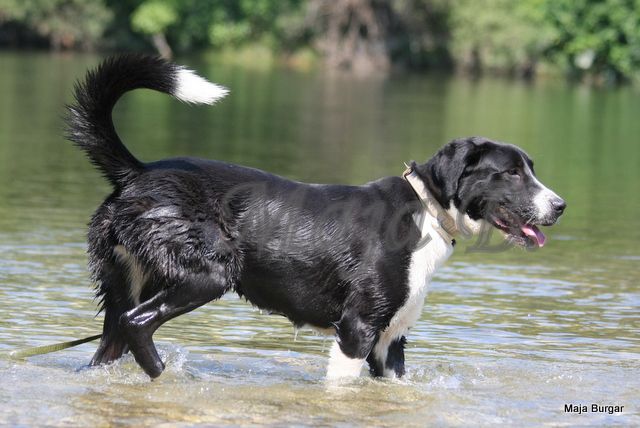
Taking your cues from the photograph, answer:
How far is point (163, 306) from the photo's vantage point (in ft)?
23.7

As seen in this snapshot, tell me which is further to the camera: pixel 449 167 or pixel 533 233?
pixel 533 233

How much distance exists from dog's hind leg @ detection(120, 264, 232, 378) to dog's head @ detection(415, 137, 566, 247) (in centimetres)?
145

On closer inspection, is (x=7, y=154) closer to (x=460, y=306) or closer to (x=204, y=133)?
(x=204, y=133)

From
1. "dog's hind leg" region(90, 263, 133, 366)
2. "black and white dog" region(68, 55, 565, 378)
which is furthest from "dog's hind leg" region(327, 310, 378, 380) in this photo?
"dog's hind leg" region(90, 263, 133, 366)

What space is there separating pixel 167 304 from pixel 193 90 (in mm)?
1341

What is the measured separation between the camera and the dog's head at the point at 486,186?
285 inches

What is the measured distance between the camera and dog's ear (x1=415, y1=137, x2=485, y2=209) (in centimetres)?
721

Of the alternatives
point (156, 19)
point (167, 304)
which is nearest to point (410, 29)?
point (156, 19)

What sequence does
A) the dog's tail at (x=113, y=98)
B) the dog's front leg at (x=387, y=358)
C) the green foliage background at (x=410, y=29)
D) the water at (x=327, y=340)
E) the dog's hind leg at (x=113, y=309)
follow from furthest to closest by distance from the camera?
1. the green foliage background at (x=410, y=29)
2. the dog's front leg at (x=387, y=358)
3. the dog's hind leg at (x=113, y=309)
4. the dog's tail at (x=113, y=98)
5. the water at (x=327, y=340)

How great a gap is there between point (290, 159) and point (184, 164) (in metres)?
14.5

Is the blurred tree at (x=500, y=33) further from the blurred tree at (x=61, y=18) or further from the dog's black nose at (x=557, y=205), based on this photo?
the dog's black nose at (x=557, y=205)

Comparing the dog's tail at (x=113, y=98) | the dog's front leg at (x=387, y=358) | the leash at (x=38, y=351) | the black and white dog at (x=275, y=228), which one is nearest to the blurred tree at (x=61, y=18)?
the leash at (x=38, y=351)

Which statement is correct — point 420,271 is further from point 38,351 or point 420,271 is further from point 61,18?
point 61,18

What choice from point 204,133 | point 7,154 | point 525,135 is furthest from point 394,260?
point 525,135
